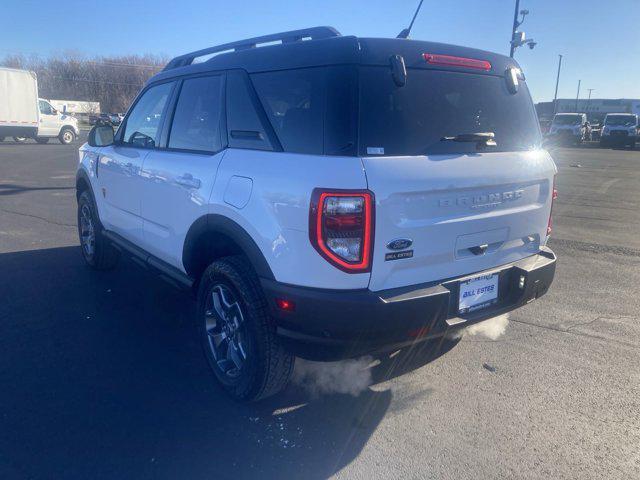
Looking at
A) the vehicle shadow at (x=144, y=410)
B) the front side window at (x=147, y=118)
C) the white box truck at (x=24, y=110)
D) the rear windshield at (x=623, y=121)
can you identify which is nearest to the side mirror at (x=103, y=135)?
the front side window at (x=147, y=118)

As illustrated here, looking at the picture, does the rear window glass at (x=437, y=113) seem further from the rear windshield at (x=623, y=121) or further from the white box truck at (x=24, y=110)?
the rear windshield at (x=623, y=121)

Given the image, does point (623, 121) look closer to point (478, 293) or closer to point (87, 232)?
point (87, 232)

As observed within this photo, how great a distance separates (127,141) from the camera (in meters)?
4.77

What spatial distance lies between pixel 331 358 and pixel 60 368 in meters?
2.04

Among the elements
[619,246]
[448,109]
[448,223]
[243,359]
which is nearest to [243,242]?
[243,359]

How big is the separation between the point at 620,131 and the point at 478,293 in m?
34.5

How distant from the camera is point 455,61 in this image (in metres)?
3.04

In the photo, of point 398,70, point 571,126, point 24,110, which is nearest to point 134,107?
point 398,70

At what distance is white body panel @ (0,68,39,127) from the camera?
24.0 metres

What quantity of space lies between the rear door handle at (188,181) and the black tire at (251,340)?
53 centimetres

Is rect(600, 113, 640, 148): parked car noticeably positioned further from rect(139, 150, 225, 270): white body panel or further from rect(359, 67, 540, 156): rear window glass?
rect(139, 150, 225, 270): white body panel

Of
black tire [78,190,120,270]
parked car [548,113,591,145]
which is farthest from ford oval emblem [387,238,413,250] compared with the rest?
parked car [548,113,591,145]

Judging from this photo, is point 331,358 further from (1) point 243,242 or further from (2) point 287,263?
(1) point 243,242

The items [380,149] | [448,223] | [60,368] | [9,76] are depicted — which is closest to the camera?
[380,149]
